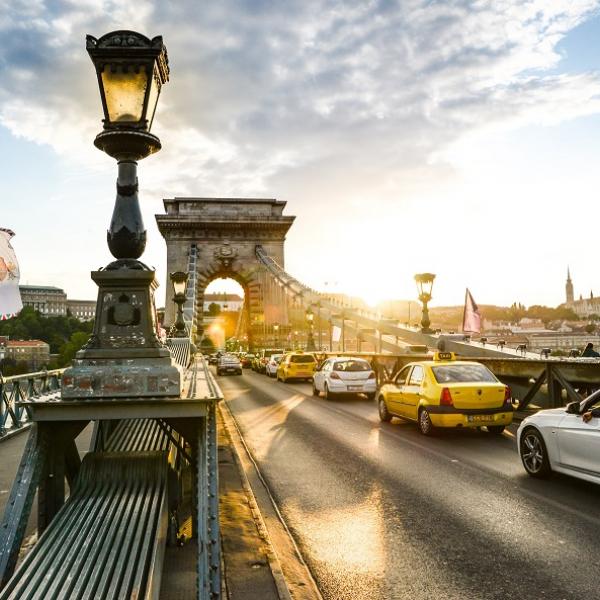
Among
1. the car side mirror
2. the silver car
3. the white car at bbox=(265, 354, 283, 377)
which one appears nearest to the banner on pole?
the car side mirror

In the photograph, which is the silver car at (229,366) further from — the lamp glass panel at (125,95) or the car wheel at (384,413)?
the lamp glass panel at (125,95)

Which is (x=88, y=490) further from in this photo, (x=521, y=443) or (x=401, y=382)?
(x=401, y=382)

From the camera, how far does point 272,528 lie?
19.5 feet

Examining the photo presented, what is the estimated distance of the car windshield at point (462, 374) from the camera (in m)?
11.3

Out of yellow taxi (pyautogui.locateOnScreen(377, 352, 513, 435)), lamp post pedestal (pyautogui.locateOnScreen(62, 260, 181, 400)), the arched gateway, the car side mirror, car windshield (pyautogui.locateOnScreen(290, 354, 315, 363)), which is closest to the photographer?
lamp post pedestal (pyautogui.locateOnScreen(62, 260, 181, 400))

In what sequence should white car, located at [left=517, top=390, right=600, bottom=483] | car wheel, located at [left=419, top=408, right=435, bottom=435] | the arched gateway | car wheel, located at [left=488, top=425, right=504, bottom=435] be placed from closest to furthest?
white car, located at [left=517, top=390, right=600, bottom=483] < car wheel, located at [left=419, top=408, right=435, bottom=435] < car wheel, located at [left=488, top=425, right=504, bottom=435] < the arched gateway

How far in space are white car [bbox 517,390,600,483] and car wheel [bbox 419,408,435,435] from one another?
10.4 ft

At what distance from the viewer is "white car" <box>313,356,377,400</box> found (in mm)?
19094

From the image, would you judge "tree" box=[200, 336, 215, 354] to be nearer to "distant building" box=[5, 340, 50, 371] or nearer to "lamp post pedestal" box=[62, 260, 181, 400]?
"lamp post pedestal" box=[62, 260, 181, 400]

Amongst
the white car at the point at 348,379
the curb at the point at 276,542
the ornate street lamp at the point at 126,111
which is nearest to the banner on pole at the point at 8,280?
the curb at the point at 276,542

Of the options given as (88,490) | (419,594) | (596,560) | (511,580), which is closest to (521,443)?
(596,560)

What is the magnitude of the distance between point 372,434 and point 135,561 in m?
8.72

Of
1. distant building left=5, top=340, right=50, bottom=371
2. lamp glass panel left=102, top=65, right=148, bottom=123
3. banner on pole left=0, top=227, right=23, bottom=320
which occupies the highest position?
lamp glass panel left=102, top=65, right=148, bottom=123

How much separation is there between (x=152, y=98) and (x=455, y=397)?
7.96 m
